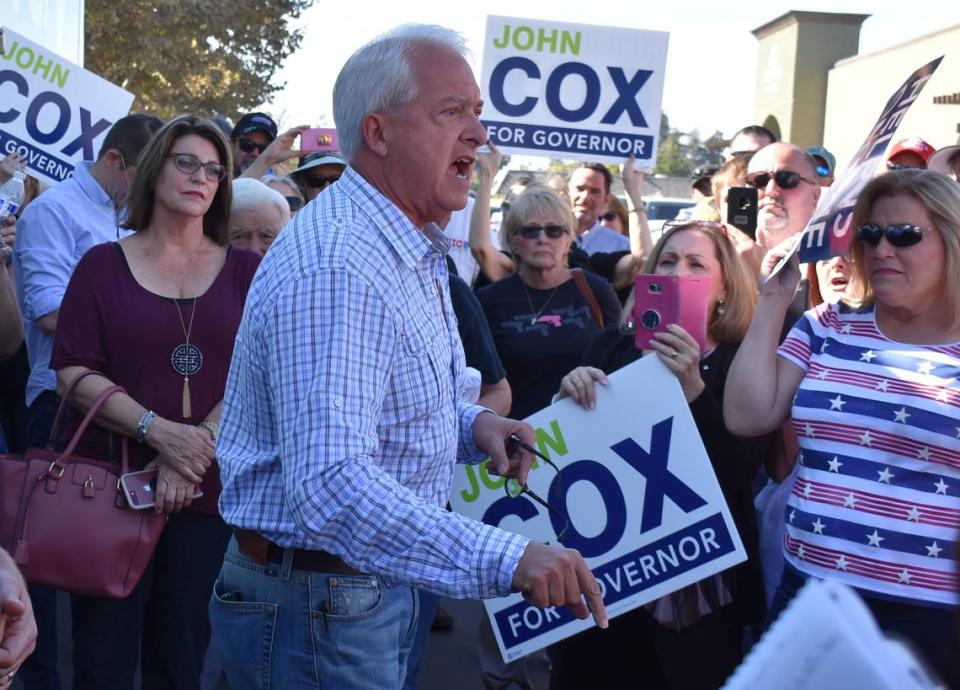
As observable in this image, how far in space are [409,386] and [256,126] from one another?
5650mm

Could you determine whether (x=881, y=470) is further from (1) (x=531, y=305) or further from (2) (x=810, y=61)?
(2) (x=810, y=61)

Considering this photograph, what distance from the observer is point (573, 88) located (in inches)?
301

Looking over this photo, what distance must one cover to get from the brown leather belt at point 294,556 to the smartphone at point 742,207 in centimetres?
306

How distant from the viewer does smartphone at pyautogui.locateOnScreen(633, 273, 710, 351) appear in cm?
381

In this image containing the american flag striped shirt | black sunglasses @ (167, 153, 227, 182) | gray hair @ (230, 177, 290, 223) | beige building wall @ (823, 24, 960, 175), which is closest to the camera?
the american flag striped shirt

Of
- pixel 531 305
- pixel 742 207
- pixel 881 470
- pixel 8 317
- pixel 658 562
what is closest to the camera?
pixel 881 470

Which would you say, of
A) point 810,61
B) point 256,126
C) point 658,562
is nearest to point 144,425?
point 658,562

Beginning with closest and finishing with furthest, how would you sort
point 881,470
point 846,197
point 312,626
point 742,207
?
point 312,626
point 881,470
point 846,197
point 742,207

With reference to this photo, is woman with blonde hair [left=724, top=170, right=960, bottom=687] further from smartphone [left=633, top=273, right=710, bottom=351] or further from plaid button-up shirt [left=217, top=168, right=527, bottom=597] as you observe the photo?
plaid button-up shirt [left=217, top=168, right=527, bottom=597]

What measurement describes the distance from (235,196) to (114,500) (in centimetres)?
186

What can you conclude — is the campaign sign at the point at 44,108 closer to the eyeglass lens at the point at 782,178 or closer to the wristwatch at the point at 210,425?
the wristwatch at the point at 210,425

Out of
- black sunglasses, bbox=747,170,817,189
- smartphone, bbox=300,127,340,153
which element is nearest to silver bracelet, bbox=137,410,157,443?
black sunglasses, bbox=747,170,817,189

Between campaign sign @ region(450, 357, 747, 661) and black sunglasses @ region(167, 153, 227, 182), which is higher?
black sunglasses @ region(167, 153, 227, 182)

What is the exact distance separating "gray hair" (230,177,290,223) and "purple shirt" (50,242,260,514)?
1.24 meters
